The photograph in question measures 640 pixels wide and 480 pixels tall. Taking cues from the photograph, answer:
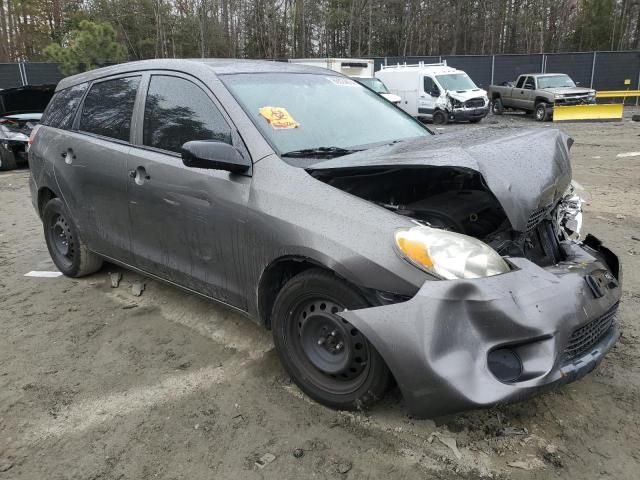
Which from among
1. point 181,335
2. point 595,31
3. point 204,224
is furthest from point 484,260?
point 595,31

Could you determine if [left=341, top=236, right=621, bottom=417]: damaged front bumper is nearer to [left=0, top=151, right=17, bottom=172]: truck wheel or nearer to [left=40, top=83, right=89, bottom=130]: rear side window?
[left=40, top=83, right=89, bottom=130]: rear side window

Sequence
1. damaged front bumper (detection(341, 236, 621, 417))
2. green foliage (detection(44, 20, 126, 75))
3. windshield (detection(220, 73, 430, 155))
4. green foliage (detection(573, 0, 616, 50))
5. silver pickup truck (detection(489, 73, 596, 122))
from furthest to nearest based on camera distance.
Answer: green foliage (detection(573, 0, 616, 50)) → silver pickup truck (detection(489, 73, 596, 122)) → green foliage (detection(44, 20, 126, 75)) → windshield (detection(220, 73, 430, 155)) → damaged front bumper (detection(341, 236, 621, 417))

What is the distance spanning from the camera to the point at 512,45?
46094 mm

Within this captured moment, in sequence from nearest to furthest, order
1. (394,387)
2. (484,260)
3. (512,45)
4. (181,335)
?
(484,260) < (394,387) < (181,335) < (512,45)

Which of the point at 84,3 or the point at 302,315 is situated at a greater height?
the point at 84,3

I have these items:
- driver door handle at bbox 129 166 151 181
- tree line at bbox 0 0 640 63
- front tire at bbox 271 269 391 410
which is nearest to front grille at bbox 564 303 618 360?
front tire at bbox 271 269 391 410

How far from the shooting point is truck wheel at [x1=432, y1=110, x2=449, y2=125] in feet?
65.7

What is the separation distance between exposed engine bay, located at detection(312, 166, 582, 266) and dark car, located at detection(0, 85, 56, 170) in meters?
10.6

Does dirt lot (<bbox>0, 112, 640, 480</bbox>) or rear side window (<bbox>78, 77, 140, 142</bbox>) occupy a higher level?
rear side window (<bbox>78, 77, 140, 142</bbox>)

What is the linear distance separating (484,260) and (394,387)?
0.76 metres

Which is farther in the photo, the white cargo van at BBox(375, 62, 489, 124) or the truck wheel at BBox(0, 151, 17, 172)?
the white cargo van at BBox(375, 62, 489, 124)

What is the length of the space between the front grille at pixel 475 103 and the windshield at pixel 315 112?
1713 cm

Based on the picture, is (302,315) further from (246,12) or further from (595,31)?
(595,31)

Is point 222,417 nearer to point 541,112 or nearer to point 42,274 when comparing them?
point 42,274
